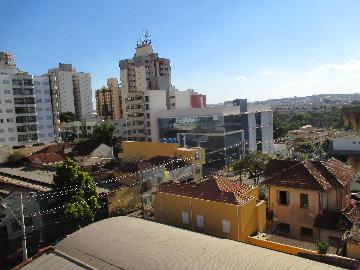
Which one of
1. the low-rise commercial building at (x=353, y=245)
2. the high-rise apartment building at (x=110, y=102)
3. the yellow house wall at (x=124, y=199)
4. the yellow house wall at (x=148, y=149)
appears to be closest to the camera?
the low-rise commercial building at (x=353, y=245)

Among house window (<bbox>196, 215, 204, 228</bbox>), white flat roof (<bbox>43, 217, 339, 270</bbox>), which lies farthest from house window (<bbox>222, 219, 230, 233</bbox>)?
white flat roof (<bbox>43, 217, 339, 270</bbox>)

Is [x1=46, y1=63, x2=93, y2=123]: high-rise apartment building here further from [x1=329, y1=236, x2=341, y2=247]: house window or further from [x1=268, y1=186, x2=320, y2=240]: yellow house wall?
[x1=329, y1=236, x2=341, y2=247]: house window

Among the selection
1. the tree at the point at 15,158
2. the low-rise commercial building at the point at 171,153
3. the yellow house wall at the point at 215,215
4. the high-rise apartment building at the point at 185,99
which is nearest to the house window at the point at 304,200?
the yellow house wall at the point at 215,215

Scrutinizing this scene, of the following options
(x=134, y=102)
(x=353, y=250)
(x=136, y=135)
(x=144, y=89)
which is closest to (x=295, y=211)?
(x=353, y=250)

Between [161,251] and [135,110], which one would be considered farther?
[135,110]

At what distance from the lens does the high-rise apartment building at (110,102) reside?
115625mm

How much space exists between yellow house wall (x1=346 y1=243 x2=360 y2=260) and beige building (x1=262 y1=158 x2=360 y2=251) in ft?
11.4

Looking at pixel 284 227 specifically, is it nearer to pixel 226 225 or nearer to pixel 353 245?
pixel 226 225

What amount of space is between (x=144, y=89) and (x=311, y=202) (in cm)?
8081

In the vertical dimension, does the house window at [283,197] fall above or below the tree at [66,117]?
below

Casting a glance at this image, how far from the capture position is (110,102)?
116875mm

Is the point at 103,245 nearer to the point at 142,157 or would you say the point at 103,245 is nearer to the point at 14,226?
the point at 14,226

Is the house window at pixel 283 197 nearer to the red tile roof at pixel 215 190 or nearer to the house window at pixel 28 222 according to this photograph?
the red tile roof at pixel 215 190

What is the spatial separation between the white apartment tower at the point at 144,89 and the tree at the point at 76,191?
46.9 metres
